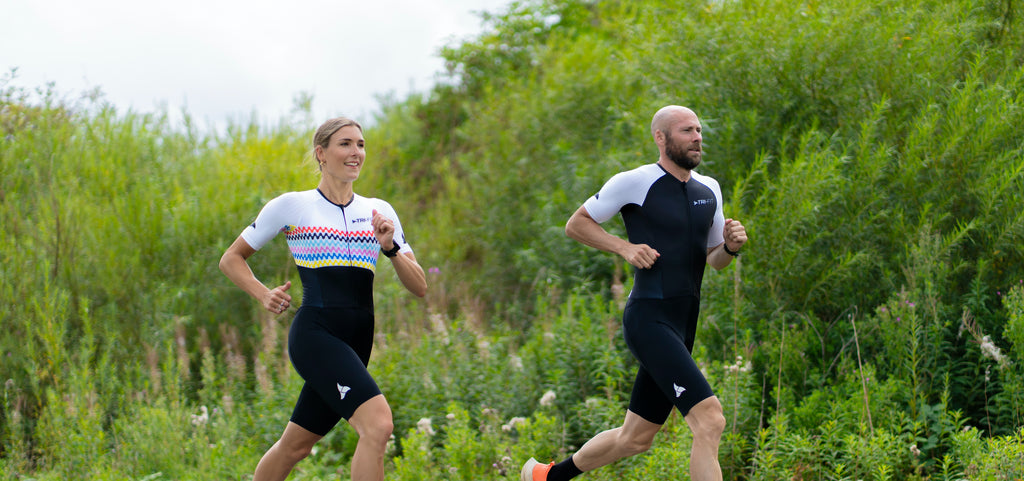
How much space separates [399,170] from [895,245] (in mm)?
13480

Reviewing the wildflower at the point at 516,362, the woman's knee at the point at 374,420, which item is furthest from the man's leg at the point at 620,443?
the wildflower at the point at 516,362

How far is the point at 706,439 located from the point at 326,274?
85.6 inches

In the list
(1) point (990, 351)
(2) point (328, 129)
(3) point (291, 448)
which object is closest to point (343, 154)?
(2) point (328, 129)

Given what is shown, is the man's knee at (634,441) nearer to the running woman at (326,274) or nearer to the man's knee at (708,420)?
the man's knee at (708,420)

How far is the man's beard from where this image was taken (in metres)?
5.23

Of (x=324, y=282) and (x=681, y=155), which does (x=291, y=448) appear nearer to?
(x=324, y=282)

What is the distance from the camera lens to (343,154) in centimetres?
518

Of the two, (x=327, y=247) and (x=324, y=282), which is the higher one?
(x=327, y=247)

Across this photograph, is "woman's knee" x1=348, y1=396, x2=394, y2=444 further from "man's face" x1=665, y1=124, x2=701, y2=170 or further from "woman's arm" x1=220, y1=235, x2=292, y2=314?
"man's face" x1=665, y1=124, x2=701, y2=170

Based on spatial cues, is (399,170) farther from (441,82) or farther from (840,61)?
(840,61)

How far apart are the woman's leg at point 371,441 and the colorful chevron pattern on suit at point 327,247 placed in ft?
2.73

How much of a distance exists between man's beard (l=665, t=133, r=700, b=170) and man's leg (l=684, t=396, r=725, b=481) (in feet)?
4.34

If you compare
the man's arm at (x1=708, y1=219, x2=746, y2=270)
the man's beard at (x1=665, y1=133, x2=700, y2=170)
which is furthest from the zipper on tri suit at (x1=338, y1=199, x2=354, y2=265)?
the man's arm at (x1=708, y1=219, x2=746, y2=270)

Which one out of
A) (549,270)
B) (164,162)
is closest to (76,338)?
(164,162)
